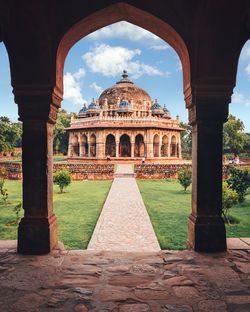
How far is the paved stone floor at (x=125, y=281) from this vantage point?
281 cm

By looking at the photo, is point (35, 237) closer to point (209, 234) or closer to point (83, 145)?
point (209, 234)

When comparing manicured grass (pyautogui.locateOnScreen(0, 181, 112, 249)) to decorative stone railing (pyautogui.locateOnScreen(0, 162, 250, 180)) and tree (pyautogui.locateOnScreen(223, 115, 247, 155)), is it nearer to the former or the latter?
decorative stone railing (pyautogui.locateOnScreen(0, 162, 250, 180))

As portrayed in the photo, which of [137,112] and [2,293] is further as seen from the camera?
[137,112]

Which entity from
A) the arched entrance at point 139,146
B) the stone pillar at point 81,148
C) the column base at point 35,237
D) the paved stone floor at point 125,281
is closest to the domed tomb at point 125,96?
the arched entrance at point 139,146

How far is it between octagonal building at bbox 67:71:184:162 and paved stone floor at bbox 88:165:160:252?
799 inches

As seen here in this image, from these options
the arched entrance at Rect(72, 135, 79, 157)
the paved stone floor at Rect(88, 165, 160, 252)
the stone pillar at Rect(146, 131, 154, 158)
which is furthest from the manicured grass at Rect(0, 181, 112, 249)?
the arched entrance at Rect(72, 135, 79, 157)

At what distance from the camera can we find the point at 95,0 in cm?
434

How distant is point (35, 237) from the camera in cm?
429

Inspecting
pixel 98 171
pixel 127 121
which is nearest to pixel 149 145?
pixel 127 121

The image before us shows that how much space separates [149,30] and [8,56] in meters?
2.20

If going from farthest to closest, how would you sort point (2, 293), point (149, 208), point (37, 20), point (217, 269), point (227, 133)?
point (227, 133), point (149, 208), point (37, 20), point (217, 269), point (2, 293)

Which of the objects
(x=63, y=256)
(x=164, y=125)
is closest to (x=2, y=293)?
(x=63, y=256)

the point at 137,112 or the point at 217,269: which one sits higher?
the point at 137,112

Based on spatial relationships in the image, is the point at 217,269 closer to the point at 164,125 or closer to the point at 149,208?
the point at 149,208
